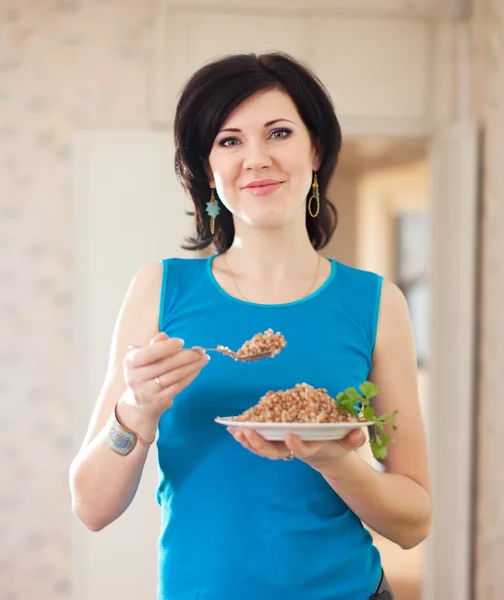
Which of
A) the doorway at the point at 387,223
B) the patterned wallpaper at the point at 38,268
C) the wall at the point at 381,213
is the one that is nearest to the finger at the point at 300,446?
the patterned wallpaper at the point at 38,268

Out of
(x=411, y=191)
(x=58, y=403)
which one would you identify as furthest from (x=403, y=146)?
(x=58, y=403)

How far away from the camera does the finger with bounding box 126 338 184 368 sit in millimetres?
1082

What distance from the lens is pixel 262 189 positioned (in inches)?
52.2

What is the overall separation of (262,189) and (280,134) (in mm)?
101

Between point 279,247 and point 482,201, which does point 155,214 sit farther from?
point 279,247

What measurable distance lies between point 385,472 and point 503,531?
2346 mm

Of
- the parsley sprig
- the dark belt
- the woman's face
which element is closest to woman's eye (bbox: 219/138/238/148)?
the woman's face

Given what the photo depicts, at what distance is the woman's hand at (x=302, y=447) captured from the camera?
1.06 metres

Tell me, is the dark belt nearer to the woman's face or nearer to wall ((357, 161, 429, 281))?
the woman's face

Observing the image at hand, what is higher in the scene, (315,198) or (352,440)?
(315,198)

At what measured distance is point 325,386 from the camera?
131 cm

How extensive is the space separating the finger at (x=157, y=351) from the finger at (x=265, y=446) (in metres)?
0.14

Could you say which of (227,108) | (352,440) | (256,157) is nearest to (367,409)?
(352,440)

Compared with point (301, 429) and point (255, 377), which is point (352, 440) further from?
point (255, 377)
